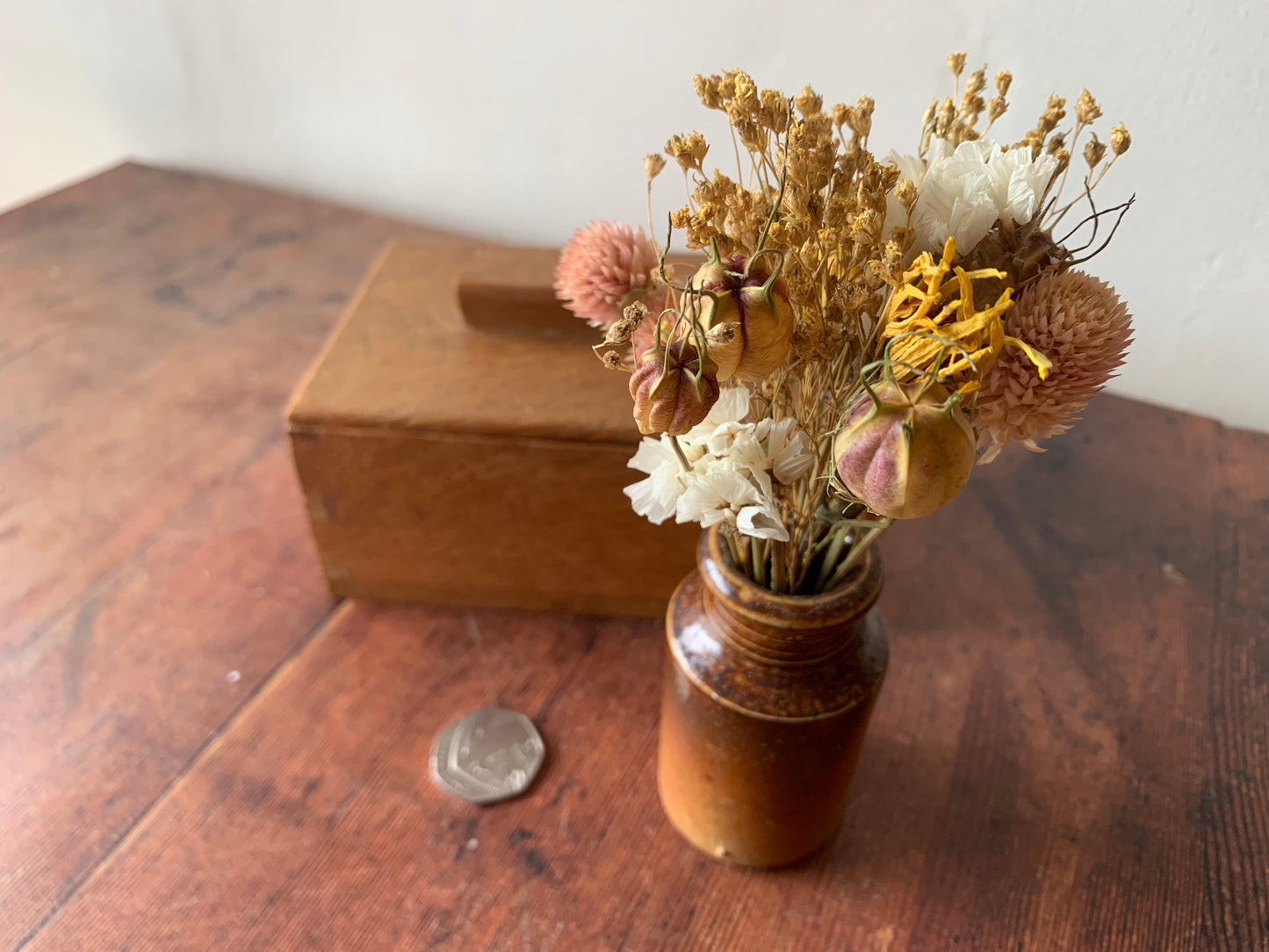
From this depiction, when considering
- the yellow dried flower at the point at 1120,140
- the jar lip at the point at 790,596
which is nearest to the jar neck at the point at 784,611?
the jar lip at the point at 790,596

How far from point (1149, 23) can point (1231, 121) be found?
0.12m

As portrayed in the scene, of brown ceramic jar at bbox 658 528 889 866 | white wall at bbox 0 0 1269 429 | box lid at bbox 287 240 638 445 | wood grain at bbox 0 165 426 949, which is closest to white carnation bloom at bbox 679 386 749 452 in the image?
brown ceramic jar at bbox 658 528 889 866

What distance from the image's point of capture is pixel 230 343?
3.32ft

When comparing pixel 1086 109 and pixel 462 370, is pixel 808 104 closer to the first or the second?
pixel 1086 109

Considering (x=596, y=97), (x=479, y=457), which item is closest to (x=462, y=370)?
(x=479, y=457)

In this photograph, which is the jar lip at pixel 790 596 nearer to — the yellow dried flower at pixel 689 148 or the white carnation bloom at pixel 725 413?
the white carnation bloom at pixel 725 413

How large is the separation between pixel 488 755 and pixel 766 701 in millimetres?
251

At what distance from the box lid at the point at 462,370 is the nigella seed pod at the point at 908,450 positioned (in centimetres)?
33

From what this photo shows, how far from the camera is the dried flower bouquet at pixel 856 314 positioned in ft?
1.05

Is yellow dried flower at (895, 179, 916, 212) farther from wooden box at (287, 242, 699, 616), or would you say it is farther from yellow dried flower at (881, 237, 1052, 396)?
wooden box at (287, 242, 699, 616)

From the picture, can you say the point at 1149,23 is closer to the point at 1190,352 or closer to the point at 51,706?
the point at 1190,352

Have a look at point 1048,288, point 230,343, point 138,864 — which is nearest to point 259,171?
point 230,343

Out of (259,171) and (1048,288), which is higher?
(1048,288)

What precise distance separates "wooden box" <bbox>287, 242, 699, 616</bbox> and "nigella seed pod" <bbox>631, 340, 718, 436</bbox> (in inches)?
11.9
